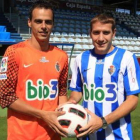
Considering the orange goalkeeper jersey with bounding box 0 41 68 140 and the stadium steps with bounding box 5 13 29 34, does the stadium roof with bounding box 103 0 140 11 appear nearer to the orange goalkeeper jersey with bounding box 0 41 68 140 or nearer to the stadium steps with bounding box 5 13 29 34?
the stadium steps with bounding box 5 13 29 34

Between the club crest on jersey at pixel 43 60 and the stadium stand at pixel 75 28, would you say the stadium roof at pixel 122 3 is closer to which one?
the stadium stand at pixel 75 28

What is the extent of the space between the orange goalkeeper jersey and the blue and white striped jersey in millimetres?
289

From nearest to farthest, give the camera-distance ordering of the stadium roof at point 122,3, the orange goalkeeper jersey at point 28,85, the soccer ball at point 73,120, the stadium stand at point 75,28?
the soccer ball at point 73,120
the orange goalkeeper jersey at point 28,85
the stadium stand at point 75,28
the stadium roof at point 122,3

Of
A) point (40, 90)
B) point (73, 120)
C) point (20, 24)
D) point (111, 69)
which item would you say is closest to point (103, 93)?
point (111, 69)

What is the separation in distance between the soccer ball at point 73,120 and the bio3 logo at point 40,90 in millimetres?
219

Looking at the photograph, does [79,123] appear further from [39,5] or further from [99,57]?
[39,5]

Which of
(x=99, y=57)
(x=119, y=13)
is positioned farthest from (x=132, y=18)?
(x=99, y=57)

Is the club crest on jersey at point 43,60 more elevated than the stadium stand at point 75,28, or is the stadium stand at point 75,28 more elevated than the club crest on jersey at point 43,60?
the stadium stand at point 75,28

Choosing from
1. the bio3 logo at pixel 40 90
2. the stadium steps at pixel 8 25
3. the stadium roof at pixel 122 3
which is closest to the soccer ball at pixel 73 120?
the bio3 logo at pixel 40 90

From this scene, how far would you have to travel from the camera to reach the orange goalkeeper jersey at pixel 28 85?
5.84 feet

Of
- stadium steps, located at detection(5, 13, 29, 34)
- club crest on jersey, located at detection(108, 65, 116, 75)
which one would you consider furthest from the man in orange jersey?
stadium steps, located at detection(5, 13, 29, 34)

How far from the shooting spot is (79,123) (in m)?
1.68

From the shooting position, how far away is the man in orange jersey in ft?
5.78

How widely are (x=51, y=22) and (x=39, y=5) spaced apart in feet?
0.51
